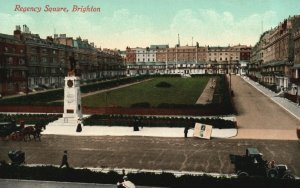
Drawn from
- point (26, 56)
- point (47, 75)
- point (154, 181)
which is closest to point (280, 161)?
point (154, 181)

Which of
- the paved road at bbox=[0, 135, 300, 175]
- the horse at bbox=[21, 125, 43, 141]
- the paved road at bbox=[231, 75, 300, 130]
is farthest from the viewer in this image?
the paved road at bbox=[231, 75, 300, 130]

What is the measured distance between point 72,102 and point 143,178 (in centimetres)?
2344

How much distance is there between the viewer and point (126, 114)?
4516cm

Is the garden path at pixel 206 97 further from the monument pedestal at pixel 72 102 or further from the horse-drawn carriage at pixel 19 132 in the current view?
the horse-drawn carriage at pixel 19 132

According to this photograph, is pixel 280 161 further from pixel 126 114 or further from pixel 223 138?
pixel 126 114

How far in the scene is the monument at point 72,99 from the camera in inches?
1503

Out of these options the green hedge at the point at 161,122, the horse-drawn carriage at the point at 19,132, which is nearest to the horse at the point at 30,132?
the horse-drawn carriage at the point at 19,132

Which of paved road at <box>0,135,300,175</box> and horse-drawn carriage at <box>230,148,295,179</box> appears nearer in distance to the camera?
horse-drawn carriage at <box>230,148,295,179</box>

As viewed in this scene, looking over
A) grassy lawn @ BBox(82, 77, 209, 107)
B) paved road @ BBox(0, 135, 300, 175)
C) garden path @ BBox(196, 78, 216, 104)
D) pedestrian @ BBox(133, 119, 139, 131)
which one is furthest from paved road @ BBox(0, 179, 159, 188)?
garden path @ BBox(196, 78, 216, 104)

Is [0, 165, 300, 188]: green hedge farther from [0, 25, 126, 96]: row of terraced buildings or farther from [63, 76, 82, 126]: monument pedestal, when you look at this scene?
[0, 25, 126, 96]: row of terraced buildings

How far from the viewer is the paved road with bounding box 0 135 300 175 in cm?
2388

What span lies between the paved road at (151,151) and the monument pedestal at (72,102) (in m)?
5.56

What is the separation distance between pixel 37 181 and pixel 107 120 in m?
21.2

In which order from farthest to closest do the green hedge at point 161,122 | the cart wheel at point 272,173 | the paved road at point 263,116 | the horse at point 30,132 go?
the paved road at point 263,116
the green hedge at point 161,122
the horse at point 30,132
the cart wheel at point 272,173
